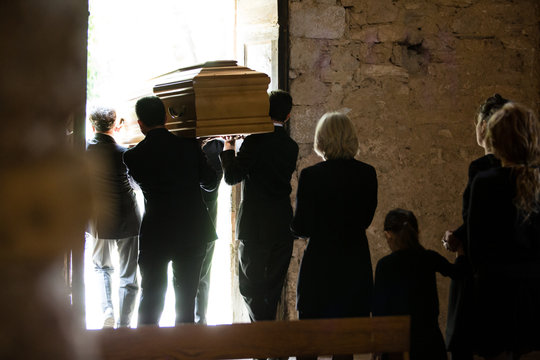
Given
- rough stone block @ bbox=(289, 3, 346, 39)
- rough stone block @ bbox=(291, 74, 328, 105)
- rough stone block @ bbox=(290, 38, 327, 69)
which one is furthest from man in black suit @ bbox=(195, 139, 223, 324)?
rough stone block @ bbox=(289, 3, 346, 39)

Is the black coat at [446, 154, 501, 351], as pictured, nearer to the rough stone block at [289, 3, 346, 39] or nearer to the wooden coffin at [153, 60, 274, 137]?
the wooden coffin at [153, 60, 274, 137]

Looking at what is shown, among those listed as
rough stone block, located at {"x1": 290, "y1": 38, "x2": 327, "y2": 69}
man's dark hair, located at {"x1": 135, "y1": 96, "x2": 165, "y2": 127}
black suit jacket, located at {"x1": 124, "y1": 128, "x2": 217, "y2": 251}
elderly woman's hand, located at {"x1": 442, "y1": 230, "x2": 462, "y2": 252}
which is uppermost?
rough stone block, located at {"x1": 290, "y1": 38, "x2": 327, "y2": 69}

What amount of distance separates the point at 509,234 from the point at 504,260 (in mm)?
117

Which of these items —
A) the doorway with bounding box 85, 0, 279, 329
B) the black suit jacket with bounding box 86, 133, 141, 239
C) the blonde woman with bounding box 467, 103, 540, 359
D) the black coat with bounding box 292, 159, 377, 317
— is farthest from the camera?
the doorway with bounding box 85, 0, 279, 329

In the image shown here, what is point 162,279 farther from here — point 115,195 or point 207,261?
point 115,195

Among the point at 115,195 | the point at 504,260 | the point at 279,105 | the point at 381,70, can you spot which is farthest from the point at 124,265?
the point at 504,260

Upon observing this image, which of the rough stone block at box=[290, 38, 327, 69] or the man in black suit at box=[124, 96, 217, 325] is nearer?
the man in black suit at box=[124, 96, 217, 325]

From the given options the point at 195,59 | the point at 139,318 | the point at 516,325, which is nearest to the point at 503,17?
the point at 516,325

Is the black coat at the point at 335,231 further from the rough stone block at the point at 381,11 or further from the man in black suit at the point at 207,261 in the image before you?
the rough stone block at the point at 381,11

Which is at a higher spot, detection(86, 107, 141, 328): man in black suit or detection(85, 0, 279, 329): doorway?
detection(85, 0, 279, 329): doorway

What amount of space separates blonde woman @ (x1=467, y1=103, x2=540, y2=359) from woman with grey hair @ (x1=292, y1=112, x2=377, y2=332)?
2.09 feet

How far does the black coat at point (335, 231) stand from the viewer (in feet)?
9.84

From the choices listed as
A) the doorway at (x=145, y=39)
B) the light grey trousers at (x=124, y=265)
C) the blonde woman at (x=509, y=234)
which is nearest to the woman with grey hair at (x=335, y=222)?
the blonde woman at (x=509, y=234)

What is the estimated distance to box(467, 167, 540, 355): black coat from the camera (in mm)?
2486
